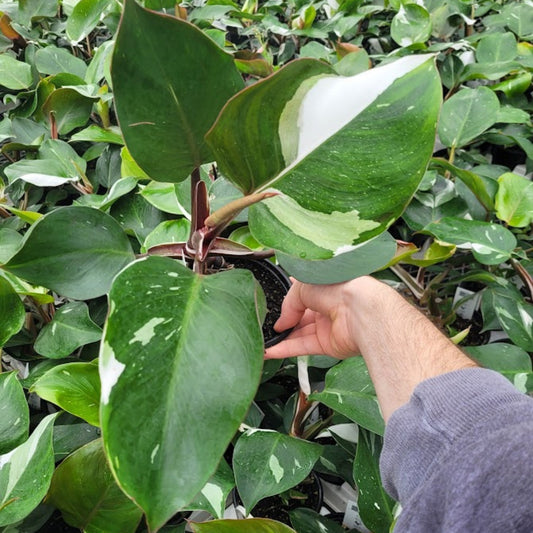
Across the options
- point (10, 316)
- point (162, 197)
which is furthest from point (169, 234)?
point (10, 316)

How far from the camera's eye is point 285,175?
42 centimetres

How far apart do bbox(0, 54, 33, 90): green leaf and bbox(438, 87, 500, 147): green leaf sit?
0.83 metres

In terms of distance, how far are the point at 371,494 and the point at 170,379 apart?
324 millimetres

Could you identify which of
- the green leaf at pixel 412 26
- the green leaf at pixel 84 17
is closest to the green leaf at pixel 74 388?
the green leaf at pixel 84 17

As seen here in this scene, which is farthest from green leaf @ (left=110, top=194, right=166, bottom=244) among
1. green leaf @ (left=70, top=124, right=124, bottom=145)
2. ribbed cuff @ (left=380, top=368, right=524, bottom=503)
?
ribbed cuff @ (left=380, top=368, right=524, bottom=503)

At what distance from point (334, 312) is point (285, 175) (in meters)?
0.21

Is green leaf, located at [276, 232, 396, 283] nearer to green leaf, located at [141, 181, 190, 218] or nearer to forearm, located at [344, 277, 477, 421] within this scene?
forearm, located at [344, 277, 477, 421]

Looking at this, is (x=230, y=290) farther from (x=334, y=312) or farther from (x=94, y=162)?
(x=94, y=162)

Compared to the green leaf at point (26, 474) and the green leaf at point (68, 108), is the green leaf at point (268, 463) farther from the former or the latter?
the green leaf at point (68, 108)

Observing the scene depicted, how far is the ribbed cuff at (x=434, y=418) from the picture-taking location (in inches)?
14.7

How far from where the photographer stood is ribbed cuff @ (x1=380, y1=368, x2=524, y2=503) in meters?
0.37

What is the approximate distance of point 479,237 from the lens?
75 cm

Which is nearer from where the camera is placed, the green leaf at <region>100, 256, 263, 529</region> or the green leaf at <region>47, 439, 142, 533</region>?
the green leaf at <region>100, 256, 263, 529</region>

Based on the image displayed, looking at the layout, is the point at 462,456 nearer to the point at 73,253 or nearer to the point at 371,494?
the point at 371,494
